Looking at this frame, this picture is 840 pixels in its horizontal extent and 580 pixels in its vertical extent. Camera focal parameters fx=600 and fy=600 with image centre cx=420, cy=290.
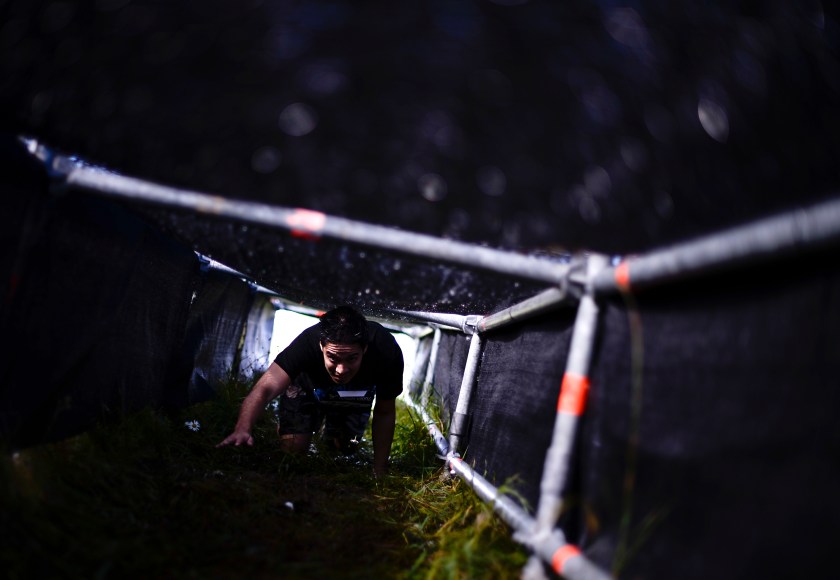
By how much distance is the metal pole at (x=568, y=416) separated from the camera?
160cm

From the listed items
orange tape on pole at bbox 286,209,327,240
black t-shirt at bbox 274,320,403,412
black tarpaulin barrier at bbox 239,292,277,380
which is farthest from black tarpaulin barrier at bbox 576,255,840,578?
black tarpaulin barrier at bbox 239,292,277,380

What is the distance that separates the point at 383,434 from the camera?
Answer: 3.84 meters

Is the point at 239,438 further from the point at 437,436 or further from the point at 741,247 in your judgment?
the point at 741,247

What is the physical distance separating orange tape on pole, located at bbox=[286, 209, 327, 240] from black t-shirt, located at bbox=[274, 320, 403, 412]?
213 centimetres

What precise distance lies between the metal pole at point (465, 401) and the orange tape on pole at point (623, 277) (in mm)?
1965

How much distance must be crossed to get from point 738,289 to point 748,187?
204mm

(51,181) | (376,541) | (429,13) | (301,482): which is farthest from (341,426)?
(429,13)

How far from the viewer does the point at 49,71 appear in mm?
1471

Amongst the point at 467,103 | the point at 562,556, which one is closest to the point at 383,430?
the point at 562,556

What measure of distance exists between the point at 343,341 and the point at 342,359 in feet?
0.39

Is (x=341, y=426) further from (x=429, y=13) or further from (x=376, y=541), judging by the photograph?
(x=429, y=13)

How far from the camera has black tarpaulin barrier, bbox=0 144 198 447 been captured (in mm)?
1778

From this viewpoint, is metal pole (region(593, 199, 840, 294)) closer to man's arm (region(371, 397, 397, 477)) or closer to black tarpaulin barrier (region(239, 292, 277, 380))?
man's arm (region(371, 397, 397, 477))

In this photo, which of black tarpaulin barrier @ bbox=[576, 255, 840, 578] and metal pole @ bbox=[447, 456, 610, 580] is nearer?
black tarpaulin barrier @ bbox=[576, 255, 840, 578]
